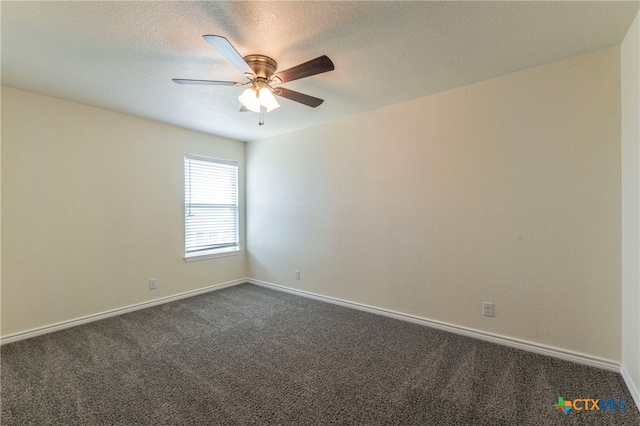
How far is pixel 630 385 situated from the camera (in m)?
1.78

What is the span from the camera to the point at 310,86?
2.54 m

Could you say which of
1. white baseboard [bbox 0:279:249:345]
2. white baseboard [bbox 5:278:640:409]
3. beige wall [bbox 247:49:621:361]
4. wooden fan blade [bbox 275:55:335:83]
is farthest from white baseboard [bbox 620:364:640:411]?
white baseboard [bbox 0:279:249:345]

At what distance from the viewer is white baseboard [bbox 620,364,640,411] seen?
1.67 meters

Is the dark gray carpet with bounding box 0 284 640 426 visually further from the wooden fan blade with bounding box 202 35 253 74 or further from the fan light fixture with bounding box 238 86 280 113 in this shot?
the wooden fan blade with bounding box 202 35 253 74

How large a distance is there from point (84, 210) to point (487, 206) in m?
4.08

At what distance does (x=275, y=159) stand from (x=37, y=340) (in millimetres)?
3232

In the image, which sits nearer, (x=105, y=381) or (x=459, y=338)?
(x=105, y=381)

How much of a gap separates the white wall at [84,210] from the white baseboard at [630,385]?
4358 millimetres

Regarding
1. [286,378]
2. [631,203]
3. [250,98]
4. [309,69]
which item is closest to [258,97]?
[250,98]

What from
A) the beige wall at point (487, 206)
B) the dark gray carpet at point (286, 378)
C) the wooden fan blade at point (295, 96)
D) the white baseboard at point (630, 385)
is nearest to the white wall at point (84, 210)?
the dark gray carpet at point (286, 378)

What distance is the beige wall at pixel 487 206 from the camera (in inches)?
80.5

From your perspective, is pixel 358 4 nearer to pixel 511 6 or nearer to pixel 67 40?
pixel 511 6

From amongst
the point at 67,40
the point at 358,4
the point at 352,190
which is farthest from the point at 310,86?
the point at 67,40

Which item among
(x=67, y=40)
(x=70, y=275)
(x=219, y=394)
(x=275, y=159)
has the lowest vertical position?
(x=219, y=394)
